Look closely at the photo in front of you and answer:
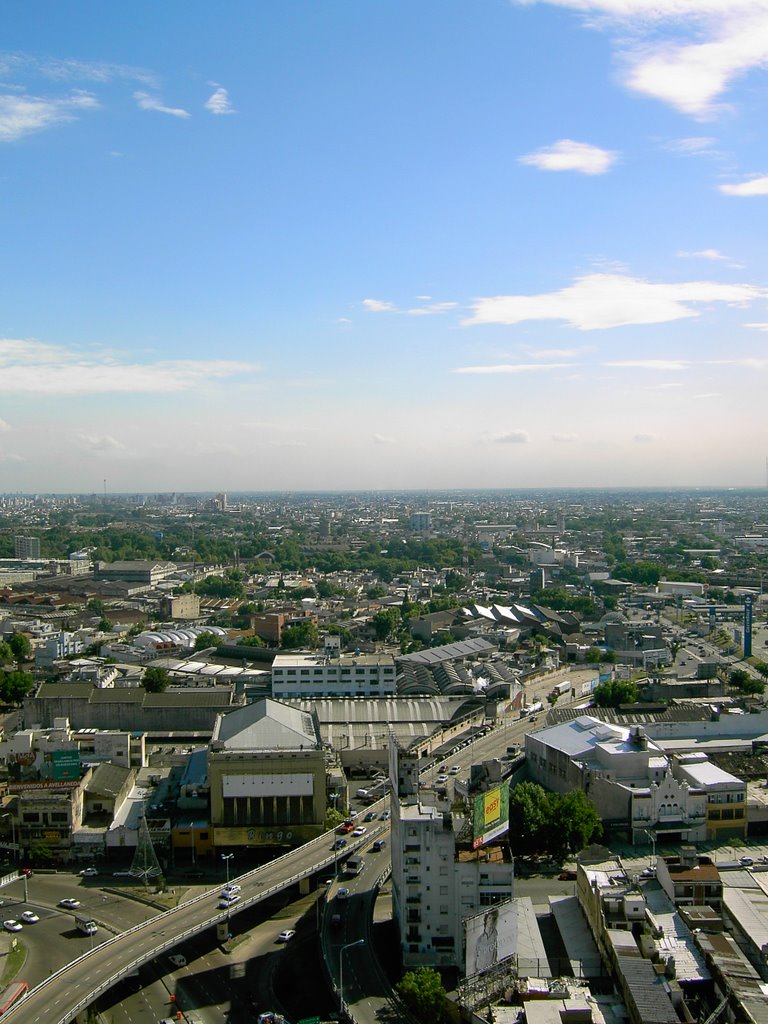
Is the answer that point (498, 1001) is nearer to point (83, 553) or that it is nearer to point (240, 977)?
point (240, 977)

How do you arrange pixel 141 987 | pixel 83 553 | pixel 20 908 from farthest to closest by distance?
1. pixel 83 553
2. pixel 20 908
3. pixel 141 987

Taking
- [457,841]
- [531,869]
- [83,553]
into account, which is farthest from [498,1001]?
[83,553]

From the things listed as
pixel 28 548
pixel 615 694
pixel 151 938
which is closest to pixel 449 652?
pixel 615 694

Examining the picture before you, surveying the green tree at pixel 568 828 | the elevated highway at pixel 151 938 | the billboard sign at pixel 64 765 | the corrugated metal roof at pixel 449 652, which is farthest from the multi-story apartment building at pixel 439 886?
the corrugated metal roof at pixel 449 652

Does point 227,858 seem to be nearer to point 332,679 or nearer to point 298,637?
point 332,679

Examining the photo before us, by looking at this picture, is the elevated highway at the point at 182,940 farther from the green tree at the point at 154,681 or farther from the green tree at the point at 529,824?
the green tree at the point at 154,681
